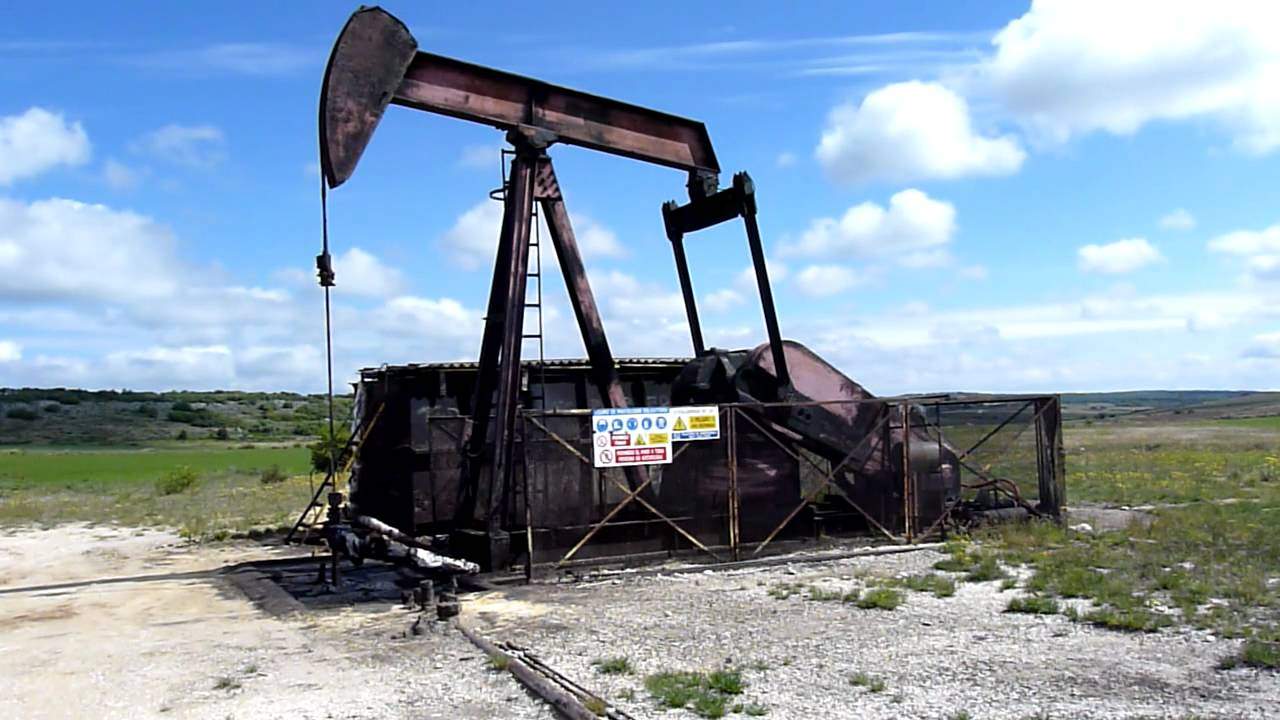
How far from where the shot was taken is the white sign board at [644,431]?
12.6 metres

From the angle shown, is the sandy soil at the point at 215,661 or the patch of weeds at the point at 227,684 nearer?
the sandy soil at the point at 215,661

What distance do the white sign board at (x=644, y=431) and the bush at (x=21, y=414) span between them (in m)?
93.9

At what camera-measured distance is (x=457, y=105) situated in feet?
41.5

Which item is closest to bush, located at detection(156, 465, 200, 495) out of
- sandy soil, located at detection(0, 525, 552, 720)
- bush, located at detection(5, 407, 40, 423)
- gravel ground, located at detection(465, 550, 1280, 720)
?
sandy soil, located at detection(0, 525, 552, 720)

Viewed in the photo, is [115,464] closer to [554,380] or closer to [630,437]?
[554,380]

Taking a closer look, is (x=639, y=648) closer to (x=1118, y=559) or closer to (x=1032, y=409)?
(x=1118, y=559)

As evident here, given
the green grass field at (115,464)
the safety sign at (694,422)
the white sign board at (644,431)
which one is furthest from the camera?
the green grass field at (115,464)

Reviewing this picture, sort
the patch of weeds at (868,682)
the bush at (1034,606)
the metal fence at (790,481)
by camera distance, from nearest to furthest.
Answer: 1. the patch of weeds at (868,682)
2. the bush at (1034,606)
3. the metal fence at (790,481)

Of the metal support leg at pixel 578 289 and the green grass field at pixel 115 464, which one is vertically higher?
the metal support leg at pixel 578 289

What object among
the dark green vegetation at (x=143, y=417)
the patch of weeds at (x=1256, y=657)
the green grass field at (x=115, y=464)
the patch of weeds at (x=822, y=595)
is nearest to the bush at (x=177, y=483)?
the green grass field at (x=115, y=464)

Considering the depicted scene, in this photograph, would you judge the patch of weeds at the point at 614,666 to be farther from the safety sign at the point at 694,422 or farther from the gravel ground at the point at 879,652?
the safety sign at the point at 694,422

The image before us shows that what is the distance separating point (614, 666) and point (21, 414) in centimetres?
9941

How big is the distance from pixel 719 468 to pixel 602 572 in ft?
6.70

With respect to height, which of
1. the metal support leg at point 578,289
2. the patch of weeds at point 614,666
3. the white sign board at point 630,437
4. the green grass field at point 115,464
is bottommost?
the patch of weeds at point 614,666
